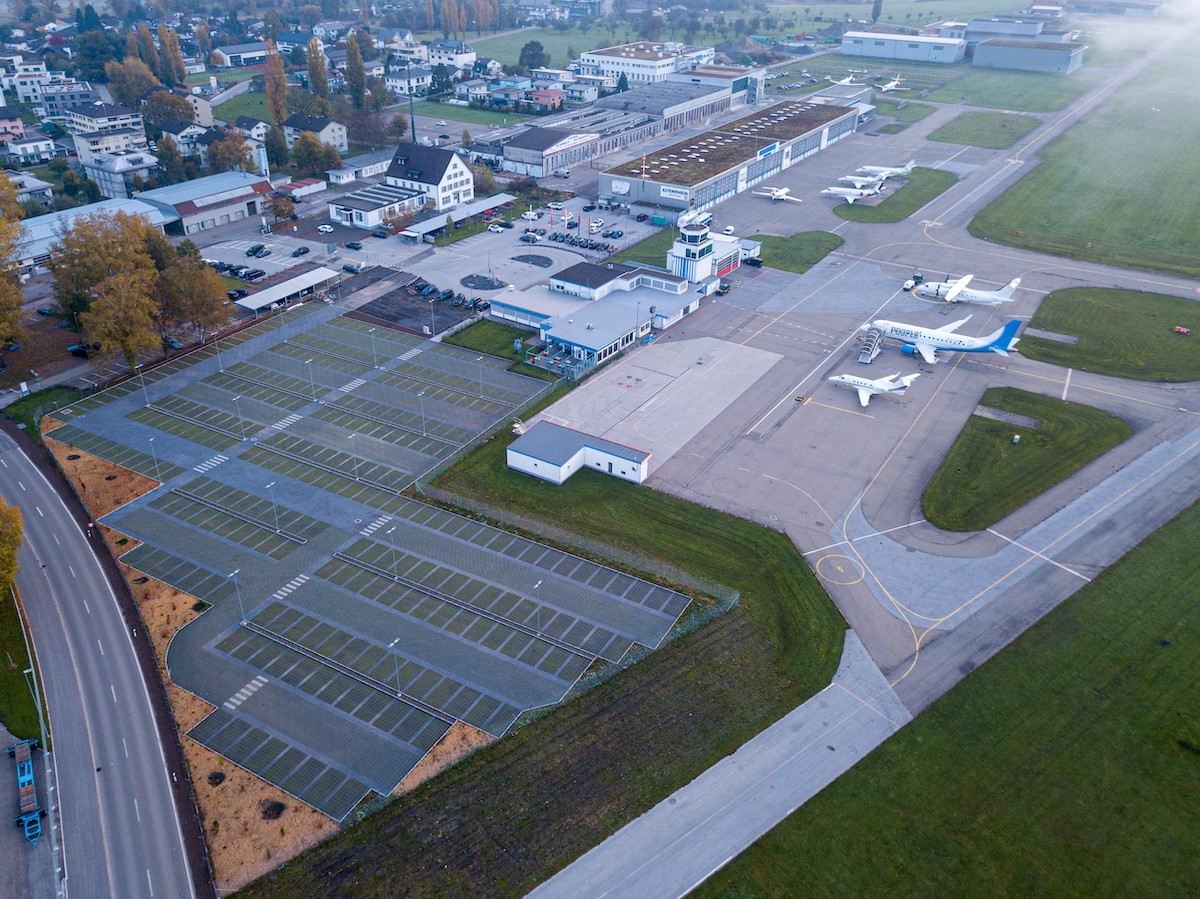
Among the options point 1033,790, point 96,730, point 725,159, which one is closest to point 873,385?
point 1033,790

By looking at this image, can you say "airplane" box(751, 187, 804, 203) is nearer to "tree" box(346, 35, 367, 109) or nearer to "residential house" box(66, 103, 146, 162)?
"tree" box(346, 35, 367, 109)

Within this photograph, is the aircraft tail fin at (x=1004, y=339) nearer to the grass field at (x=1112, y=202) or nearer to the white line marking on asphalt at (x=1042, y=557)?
the white line marking on asphalt at (x=1042, y=557)

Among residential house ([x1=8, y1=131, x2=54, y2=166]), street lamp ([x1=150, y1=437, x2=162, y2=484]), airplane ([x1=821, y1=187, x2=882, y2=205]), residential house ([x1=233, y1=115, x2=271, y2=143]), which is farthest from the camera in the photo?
residential house ([x1=233, y1=115, x2=271, y2=143])

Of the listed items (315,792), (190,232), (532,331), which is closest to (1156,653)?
(315,792)

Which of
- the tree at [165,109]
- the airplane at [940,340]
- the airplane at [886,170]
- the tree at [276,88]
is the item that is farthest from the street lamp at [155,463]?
the airplane at [886,170]

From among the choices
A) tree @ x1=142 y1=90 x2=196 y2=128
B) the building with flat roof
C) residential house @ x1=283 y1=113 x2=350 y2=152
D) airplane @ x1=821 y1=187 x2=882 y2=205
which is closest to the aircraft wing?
airplane @ x1=821 y1=187 x2=882 y2=205

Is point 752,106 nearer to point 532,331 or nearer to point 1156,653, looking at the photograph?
point 532,331

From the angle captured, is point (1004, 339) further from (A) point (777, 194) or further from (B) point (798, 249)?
(A) point (777, 194)
